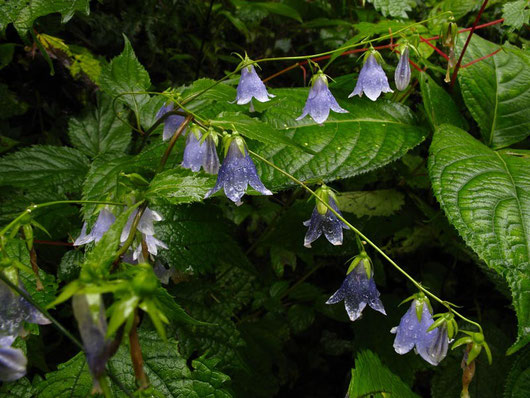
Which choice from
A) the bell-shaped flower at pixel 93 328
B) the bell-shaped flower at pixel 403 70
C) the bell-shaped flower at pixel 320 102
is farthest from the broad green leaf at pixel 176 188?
the bell-shaped flower at pixel 403 70

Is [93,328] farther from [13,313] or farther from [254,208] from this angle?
[254,208]

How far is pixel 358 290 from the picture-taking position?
53.2 inches

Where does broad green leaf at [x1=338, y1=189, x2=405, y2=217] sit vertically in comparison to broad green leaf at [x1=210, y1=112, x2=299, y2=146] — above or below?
below

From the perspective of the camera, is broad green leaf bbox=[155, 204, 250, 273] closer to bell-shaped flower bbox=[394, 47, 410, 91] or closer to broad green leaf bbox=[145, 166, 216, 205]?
broad green leaf bbox=[145, 166, 216, 205]

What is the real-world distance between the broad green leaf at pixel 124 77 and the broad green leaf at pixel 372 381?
4.03 feet

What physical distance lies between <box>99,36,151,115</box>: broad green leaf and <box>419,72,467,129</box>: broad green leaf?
1.11 metres

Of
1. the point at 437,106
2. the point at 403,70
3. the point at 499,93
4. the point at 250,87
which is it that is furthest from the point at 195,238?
the point at 499,93

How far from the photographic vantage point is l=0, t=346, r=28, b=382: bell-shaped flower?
27.4 inches

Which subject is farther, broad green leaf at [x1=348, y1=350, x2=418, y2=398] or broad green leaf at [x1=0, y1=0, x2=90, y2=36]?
broad green leaf at [x1=0, y1=0, x2=90, y2=36]

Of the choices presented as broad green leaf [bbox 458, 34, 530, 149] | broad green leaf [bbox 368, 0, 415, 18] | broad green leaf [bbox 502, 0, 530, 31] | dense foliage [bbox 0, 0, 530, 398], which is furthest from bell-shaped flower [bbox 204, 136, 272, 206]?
broad green leaf [bbox 502, 0, 530, 31]

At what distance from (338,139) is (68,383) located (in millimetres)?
1153

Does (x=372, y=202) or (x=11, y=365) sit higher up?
(x=11, y=365)

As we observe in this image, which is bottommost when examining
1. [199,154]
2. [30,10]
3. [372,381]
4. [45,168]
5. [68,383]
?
[372,381]

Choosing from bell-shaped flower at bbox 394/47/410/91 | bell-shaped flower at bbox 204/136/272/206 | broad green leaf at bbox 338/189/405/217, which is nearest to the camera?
bell-shaped flower at bbox 204/136/272/206
